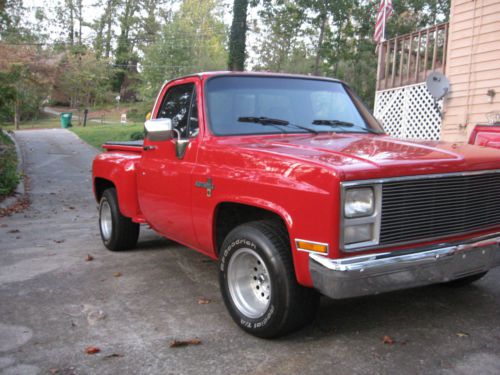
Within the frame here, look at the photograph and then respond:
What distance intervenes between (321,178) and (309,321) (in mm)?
1060

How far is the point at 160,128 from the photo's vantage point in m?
4.30

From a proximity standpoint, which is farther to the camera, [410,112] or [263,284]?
[410,112]

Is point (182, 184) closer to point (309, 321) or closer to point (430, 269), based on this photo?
point (309, 321)

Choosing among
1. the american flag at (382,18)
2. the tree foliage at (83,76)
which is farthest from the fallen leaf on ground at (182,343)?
the tree foliage at (83,76)

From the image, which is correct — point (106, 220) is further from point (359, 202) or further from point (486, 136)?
point (486, 136)

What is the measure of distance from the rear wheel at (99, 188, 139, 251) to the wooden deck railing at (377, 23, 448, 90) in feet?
28.8

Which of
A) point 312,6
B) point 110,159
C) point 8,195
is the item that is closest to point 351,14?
point 312,6

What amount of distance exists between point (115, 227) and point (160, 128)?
2.06 meters

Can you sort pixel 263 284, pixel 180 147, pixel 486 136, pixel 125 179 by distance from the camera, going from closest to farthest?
1. pixel 263 284
2. pixel 180 147
3. pixel 125 179
4. pixel 486 136

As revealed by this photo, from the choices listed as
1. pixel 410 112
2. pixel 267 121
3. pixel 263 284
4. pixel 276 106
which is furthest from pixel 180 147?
pixel 410 112

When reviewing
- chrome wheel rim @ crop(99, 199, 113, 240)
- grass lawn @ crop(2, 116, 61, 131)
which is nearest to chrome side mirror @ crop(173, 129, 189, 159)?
chrome wheel rim @ crop(99, 199, 113, 240)

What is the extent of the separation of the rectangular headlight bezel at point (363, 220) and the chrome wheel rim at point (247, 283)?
80 centimetres

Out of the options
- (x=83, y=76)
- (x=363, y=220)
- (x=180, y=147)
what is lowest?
(x=363, y=220)

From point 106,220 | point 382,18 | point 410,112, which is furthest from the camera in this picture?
point 382,18
